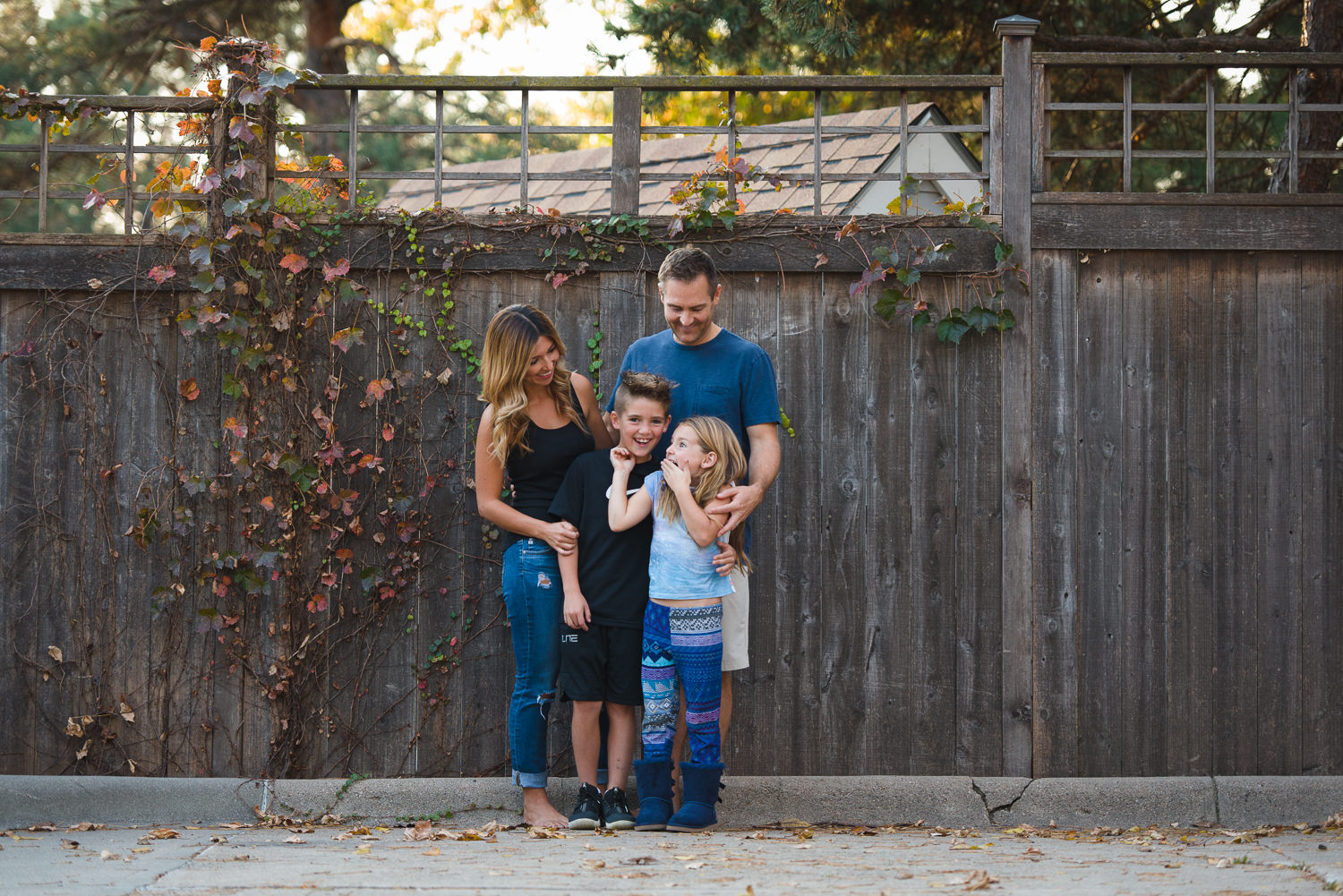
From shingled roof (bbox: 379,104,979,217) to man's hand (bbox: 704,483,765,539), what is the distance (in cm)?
214

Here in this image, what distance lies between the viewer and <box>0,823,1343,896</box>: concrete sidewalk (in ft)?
8.89

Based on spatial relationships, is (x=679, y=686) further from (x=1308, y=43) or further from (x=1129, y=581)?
(x=1308, y=43)

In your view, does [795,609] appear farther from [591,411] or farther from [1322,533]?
[1322,533]

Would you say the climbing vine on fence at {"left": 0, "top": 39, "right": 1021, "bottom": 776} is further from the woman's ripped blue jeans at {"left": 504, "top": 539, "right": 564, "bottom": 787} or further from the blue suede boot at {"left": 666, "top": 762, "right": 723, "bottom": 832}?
the blue suede boot at {"left": 666, "top": 762, "right": 723, "bottom": 832}

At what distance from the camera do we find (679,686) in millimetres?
3609

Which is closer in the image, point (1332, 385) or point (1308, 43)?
point (1332, 385)

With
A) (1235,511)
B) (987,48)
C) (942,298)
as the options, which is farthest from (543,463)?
(987,48)

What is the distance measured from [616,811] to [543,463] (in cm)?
112

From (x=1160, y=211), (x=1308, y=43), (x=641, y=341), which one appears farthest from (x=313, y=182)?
(x=1308, y=43)

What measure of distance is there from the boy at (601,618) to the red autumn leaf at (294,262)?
1.30 metres

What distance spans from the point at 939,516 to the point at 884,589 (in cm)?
33

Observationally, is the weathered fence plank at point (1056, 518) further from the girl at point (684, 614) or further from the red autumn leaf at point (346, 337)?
the red autumn leaf at point (346, 337)

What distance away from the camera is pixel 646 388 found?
3.42 meters

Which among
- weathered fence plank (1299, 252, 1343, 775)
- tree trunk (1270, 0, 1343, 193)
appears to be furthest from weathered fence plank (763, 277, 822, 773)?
tree trunk (1270, 0, 1343, 193)
